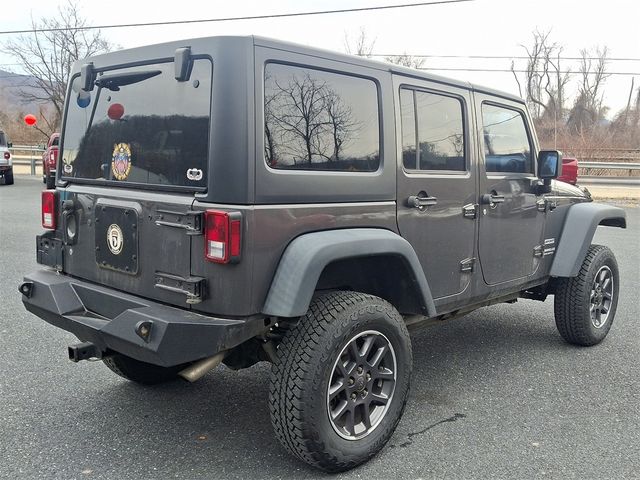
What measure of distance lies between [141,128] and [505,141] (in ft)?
8.08

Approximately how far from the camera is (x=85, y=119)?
3277mm

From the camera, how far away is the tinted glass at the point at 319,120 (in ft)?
8.86

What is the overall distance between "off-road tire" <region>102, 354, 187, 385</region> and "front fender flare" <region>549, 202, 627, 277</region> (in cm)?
287

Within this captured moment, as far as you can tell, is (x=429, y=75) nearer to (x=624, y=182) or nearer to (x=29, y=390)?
(x=29, y=390)

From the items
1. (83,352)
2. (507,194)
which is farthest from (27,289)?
(507,194)

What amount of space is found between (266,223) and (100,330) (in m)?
0.90

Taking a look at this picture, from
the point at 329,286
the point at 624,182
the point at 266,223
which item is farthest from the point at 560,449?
the point at 624,182

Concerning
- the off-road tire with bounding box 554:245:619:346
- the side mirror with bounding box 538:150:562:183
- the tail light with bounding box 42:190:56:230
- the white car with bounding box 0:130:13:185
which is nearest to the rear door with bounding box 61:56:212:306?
the tail light with bounding box 42:190:56:230

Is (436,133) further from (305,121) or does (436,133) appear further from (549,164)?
(549,164)

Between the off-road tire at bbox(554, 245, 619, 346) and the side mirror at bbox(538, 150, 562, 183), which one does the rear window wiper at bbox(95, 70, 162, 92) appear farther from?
the off-road tire at bbox(554, 245, 619, 346)

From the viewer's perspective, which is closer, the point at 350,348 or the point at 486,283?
the point at 350,348


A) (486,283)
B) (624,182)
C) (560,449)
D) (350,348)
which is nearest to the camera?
(350,348)

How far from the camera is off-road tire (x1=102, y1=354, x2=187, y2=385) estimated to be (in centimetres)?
363

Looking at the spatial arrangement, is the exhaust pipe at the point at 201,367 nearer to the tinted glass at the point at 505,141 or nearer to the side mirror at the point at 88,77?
the side mirror at the point at 88,77
